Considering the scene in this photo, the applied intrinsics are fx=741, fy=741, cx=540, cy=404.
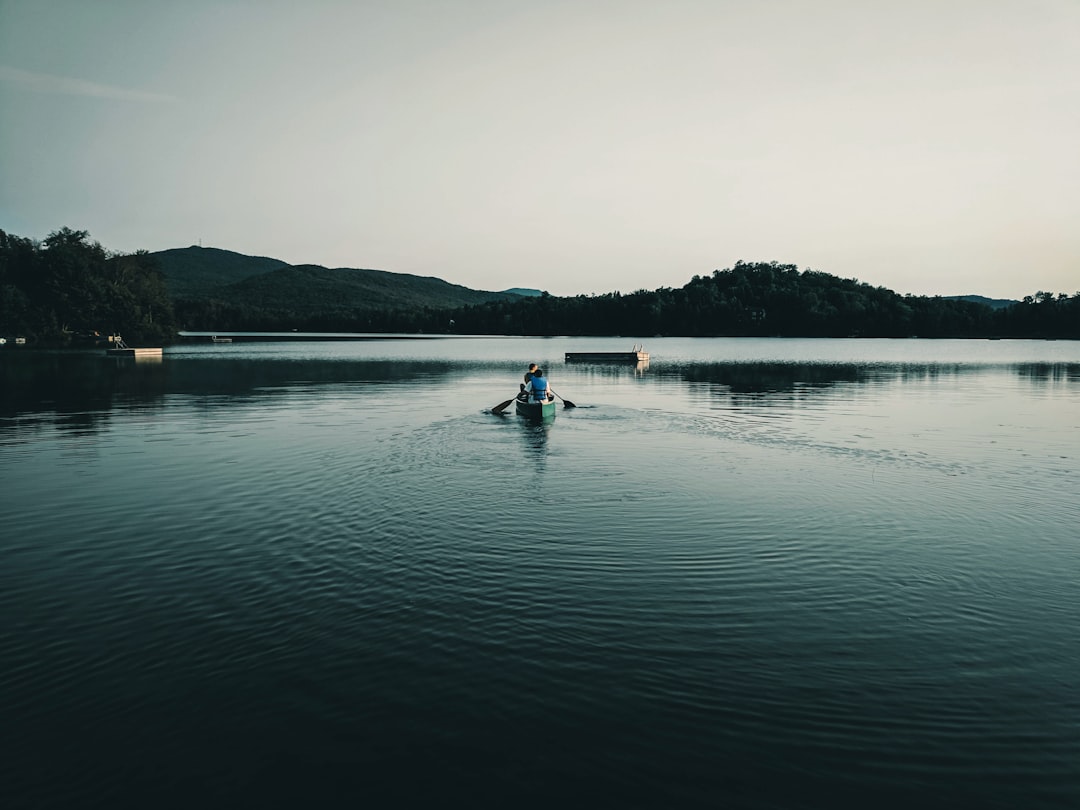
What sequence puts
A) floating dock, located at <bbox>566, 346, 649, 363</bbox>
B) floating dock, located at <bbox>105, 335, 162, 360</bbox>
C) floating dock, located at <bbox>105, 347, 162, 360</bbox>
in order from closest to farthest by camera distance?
floating dock, located at <bbox>566, 346, 649, 363</bbox> < floating dock, located at <bbox>105, 335, 162, 360</bbox> < floating dock, located at <bbox>105, 347, 162, 360</bbox>

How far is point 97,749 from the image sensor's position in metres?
8.05

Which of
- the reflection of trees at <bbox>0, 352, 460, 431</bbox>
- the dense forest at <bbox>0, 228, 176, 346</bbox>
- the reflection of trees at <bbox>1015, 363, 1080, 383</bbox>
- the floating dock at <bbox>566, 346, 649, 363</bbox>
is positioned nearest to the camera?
the reflection of trees at <bbox>0, 352, 460, 431</bbox>

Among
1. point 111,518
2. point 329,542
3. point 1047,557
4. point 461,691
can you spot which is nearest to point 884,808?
point 461,691

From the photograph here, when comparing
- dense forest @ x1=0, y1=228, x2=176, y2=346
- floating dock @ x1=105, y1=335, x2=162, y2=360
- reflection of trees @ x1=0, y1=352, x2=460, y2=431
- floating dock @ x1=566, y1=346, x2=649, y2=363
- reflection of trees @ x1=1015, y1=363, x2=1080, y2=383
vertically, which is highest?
dense forest @ x1=0, y1=228, x2=176, y2=346

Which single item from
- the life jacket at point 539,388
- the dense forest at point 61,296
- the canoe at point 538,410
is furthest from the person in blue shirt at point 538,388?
the dense forest at point 61,296

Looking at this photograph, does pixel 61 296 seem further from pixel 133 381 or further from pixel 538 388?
pixel 538 388

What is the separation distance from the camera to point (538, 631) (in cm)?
1108

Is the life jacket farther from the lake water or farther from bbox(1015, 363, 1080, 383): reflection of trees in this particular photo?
bbox(1015, 363, 1080, 383): reflection of trees

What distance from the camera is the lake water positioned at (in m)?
7.74

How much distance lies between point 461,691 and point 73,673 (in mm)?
5193

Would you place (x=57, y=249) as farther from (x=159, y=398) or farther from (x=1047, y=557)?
(x=1047, y=557)

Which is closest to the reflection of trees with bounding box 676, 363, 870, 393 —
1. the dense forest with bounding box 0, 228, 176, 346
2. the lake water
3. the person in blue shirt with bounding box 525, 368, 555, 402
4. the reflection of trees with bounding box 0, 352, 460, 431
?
the person in blue shirt with bounding box 525, 368, 555, 402

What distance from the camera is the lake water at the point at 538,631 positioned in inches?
305

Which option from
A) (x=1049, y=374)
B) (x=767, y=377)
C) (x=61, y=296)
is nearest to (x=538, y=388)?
(x=767, y=377)
